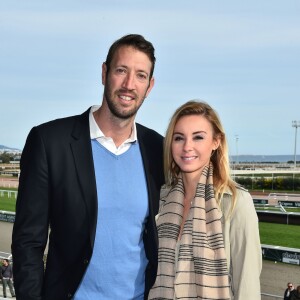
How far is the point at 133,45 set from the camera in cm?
256

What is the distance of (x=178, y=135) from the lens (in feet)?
9.21

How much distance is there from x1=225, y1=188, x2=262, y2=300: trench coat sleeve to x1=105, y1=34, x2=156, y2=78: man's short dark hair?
88cm

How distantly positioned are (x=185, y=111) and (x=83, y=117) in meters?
0.59

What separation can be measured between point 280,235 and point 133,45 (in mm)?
18028

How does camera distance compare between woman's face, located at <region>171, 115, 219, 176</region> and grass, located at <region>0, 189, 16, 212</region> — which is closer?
woman's face, located at <region>171, 115, 219, 176</region>

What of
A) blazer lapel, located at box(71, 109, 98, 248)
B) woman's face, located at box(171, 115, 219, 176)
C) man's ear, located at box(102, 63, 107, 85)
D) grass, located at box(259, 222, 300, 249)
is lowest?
grass, located at box(259, 222, 300, 249)

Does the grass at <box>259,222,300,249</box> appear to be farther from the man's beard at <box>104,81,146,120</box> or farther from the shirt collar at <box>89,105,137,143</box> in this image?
the man's beard at <box>104,81,146,120</box>

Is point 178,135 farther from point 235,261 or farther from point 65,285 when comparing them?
point 65,285

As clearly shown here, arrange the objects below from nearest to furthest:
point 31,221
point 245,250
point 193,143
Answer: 1. point 31,221
2. point 245,250
3. point 193,143

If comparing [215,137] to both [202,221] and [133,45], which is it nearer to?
[202,221]

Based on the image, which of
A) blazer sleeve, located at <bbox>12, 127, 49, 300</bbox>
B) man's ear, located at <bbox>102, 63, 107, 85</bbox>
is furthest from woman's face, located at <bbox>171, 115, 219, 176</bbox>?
blazer sleeve, located at <bbox>12, 127, 49, 300</bbox>

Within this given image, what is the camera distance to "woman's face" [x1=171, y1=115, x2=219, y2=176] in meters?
2.75

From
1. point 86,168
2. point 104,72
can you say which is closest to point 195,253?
point 86,168

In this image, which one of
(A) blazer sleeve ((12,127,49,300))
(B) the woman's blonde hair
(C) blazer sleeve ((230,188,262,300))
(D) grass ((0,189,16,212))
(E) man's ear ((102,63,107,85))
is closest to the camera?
(A) blazer sleeve ((12,127,49,300))
